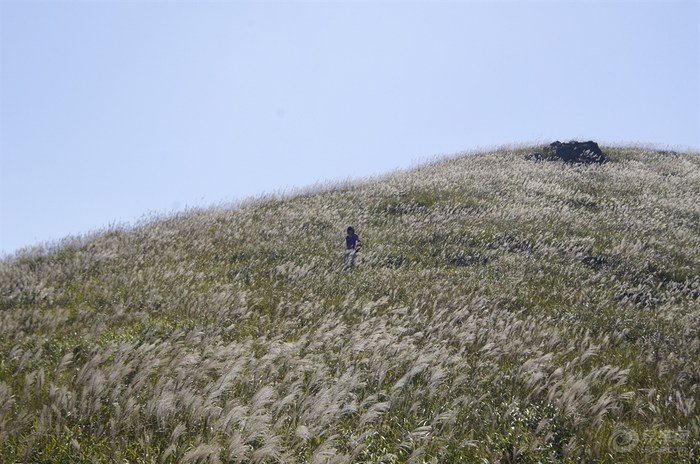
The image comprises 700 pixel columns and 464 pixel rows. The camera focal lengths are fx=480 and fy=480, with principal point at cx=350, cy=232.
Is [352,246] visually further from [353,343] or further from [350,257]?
[353,343]

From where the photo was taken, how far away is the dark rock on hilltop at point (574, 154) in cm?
3506

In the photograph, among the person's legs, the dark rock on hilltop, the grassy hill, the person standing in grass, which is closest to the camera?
the grassy hill

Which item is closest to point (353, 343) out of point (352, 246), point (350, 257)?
point (350, 257)

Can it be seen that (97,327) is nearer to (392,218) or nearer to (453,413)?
(453,413)

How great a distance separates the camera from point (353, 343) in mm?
6559

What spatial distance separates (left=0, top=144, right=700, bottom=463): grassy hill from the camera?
13.6 ft

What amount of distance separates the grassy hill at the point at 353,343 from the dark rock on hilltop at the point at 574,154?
17.5 meters

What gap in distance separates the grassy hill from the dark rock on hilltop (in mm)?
17478

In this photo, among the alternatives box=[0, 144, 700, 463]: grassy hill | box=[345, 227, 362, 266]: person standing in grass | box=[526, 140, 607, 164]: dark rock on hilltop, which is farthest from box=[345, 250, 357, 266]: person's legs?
box=[526, 140, 607, 164]: dark rock on hilltop

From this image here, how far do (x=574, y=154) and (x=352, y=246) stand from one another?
2779 cm

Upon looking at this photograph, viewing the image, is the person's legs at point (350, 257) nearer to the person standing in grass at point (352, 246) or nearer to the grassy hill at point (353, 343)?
the person standing in grass at point (352, 246)

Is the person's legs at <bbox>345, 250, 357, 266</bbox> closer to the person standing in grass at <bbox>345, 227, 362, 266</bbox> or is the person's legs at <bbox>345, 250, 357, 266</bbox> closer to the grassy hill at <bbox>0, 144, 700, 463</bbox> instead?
the person standing in grass at <bbox>345, 227, 362, 266</bbox>

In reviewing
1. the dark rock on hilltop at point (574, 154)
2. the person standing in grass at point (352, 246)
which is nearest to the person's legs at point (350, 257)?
the person standing in grass at point (352, 246)

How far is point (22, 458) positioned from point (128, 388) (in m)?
0.93
